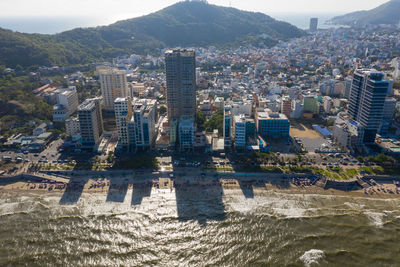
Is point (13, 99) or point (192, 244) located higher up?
point (13, 99)

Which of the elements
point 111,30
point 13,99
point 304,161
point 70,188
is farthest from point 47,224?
point 111,30

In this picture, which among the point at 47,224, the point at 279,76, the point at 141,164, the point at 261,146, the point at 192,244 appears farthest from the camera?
the point at 279,76

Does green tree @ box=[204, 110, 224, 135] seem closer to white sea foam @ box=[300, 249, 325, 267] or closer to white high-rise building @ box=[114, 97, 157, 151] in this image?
white high-rise building @ box=[114, 97, 157, 151]

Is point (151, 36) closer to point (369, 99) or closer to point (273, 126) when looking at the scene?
point (273, 126)

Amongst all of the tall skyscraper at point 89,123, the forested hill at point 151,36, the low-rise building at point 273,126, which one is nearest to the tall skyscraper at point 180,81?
the low-rise building at point 273,126

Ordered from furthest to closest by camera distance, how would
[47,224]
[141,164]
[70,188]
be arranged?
[141,164] < [70,188] < [47,224]

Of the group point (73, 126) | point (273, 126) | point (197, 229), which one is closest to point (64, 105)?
point (73, 126)

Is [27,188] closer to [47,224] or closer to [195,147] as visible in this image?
[47,224]
